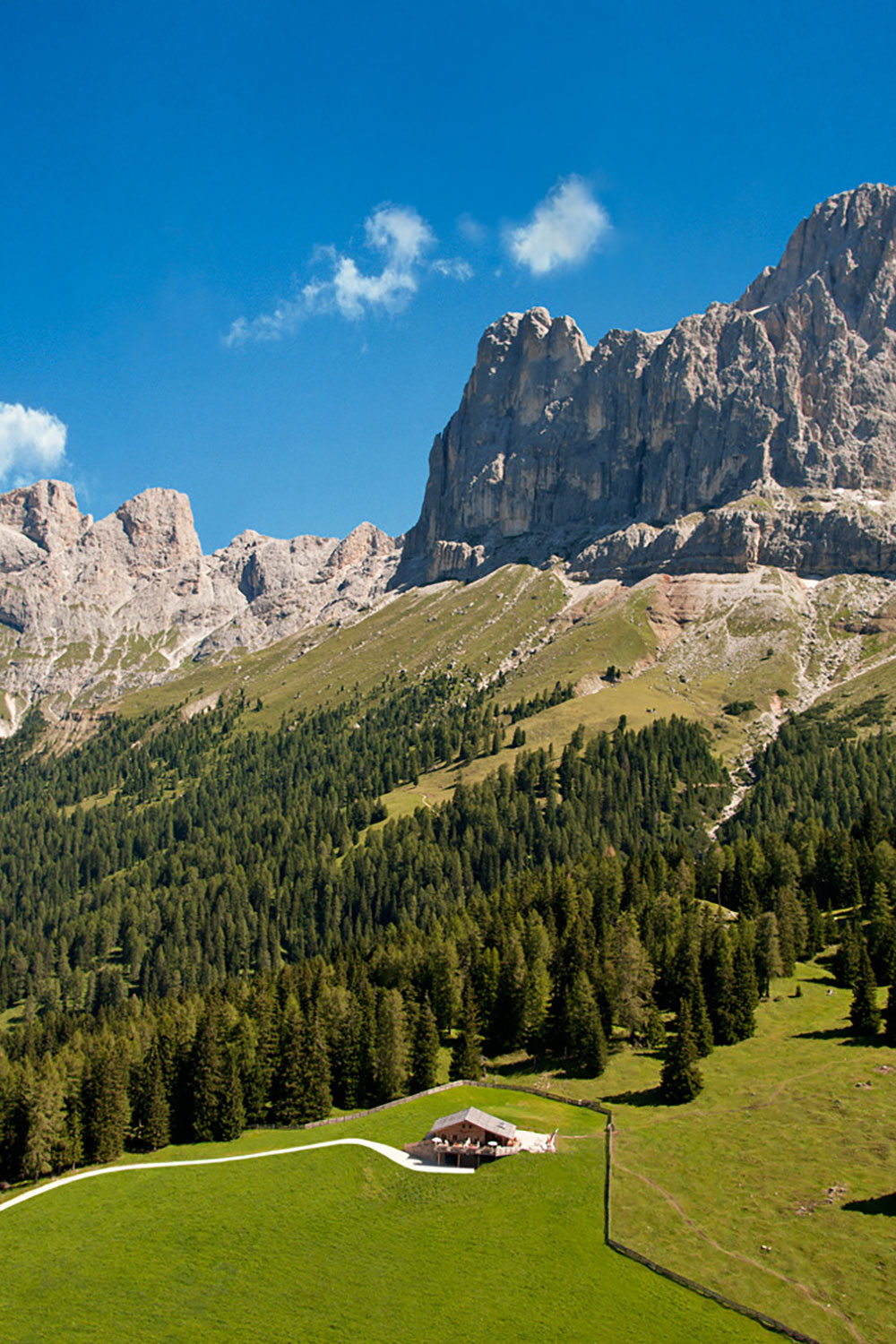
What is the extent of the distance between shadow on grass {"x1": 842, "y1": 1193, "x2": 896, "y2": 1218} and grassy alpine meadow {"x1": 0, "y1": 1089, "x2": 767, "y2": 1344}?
12.6m

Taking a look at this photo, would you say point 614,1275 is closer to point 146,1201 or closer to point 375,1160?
point 375,1160

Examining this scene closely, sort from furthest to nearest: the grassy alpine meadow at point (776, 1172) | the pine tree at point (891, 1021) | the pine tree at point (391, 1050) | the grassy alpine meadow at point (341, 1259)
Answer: the pine tree at point (391, 1050) → the pine tree at point (891, 1021) → the grassy alpine meadow at point (341, 1259) → the grassy alpine meadow at point (776, 1172)

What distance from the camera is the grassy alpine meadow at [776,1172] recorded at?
52500mm

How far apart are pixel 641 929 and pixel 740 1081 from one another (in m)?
29.7

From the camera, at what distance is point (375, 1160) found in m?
73.7

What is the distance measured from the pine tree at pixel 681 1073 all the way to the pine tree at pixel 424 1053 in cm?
2104

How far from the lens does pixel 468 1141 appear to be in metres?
73.1

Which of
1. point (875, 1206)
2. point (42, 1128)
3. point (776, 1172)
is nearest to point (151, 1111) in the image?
point (42, 1128)

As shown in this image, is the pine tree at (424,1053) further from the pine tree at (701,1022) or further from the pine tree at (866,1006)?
the pine tree at (866,1006)

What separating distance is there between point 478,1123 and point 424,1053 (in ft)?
58.2

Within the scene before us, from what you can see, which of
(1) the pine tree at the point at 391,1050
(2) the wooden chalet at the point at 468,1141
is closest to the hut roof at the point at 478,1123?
(2) the wooden chalet at the point at 468,1141

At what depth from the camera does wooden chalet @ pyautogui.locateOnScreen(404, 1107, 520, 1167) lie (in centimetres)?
7225

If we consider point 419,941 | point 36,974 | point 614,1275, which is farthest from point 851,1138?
point 36,974

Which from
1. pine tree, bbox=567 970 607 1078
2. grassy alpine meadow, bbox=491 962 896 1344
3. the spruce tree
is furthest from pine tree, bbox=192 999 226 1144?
the spruce tree
